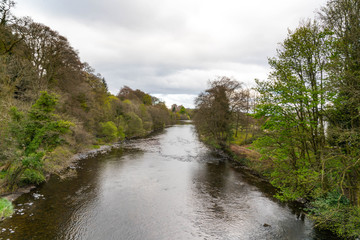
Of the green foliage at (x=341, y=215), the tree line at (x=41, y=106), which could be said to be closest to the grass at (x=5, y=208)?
the tree line at (x=41, y=106)

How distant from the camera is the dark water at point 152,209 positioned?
10109mm

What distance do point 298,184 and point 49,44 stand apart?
28.7 metres

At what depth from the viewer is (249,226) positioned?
11133 millimetres

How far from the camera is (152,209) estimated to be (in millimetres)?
12648

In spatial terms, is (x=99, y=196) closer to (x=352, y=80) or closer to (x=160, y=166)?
(x=160, y=166)

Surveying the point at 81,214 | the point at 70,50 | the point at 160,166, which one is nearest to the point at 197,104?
the point at 160,166

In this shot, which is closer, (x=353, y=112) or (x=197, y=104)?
(x=353, y=112)

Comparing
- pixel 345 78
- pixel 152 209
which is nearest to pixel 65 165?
pixel 152 209

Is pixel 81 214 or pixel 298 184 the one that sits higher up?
pixel 298 184

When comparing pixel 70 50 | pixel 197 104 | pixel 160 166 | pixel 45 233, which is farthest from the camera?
A: pixel 197 104

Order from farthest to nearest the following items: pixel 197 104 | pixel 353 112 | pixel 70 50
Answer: pixel 197 104, pixel 70 50, pixel 353 112

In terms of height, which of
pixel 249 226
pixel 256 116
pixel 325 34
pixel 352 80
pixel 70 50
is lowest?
pixel 249 226

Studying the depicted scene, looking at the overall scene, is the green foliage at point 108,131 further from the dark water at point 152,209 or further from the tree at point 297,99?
the tree at point 297,99

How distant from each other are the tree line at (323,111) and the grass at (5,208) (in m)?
14.8
